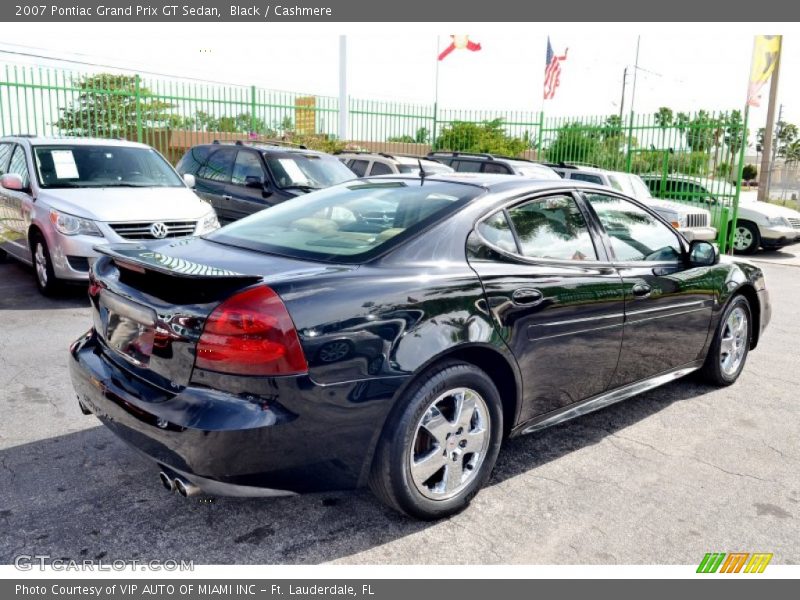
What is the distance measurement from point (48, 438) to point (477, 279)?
250 centimetres

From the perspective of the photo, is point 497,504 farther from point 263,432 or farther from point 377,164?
point 377,164

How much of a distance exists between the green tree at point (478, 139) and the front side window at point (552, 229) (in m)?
16.7

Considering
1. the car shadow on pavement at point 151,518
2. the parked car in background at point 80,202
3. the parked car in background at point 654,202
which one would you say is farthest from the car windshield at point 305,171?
the car shadow on pavement at point 151,518

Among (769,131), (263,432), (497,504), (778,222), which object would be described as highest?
(769,131)

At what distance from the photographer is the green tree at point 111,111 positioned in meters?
13.9

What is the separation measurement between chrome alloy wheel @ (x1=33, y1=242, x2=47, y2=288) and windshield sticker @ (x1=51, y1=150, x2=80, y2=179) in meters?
0.89

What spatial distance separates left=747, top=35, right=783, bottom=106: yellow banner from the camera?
16625 mm

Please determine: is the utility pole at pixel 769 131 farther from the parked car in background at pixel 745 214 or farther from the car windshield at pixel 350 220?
the car windshield at pixel 350 220

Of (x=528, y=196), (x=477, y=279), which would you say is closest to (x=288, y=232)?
(x=477, y=279)

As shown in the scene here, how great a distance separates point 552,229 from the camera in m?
3.83

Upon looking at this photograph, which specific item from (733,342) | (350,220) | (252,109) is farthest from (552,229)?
(252,109)

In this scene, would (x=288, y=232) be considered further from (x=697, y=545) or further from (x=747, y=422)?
(x=747, y=422)

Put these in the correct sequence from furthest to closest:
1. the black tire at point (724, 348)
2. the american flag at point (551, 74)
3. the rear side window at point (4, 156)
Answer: the american flag at point (551, 74)
the rear side window at point (4, 156)
the black tire at point (724, 348)

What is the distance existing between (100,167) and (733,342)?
6817 millimetres
